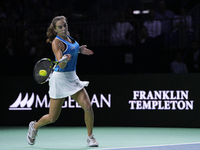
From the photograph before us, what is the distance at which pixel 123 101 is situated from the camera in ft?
26.7

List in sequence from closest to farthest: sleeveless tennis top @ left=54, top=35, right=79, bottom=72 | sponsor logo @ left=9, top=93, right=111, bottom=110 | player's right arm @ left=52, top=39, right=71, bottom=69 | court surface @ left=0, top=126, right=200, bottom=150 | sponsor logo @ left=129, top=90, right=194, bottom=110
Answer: player's right arm @ left=52, top=39, right=71, bottom=69
sleeveless tennis top @ left=54, top=35, right=79, bottom=72
court surface @ left=0, top=126, right=200, bottom=150
sponsor logo @ left=129, top=90, right=194, bottom=110
sponsor logo @ left=9, top=93, right=111, bottom=110

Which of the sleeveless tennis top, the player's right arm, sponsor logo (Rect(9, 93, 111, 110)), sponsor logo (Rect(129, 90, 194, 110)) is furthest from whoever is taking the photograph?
sponsor logo (Rect(9, 93, 111, 110))

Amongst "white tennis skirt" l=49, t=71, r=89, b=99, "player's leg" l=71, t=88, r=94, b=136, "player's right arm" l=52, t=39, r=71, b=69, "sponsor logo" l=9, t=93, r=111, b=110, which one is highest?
"player's right arm" l=52, t=39, r=71, b=69

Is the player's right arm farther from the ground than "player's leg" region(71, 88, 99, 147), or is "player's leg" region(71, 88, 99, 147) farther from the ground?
the player's right arm

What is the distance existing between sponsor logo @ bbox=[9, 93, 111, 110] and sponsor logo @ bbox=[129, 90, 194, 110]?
0.61m

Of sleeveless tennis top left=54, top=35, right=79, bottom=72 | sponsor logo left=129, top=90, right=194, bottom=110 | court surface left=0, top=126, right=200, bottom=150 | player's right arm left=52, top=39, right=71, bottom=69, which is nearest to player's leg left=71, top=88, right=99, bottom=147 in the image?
court surface left=0, top=126, right=200, bottom=150

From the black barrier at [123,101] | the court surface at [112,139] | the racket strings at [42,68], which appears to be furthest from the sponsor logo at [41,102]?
the racket strings at [42,68]

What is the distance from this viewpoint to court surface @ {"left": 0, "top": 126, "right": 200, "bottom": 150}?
199 inches

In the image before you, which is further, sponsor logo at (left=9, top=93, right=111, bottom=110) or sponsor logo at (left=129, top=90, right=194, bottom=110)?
sponsor logo at (left=9, top=93, right=111, bottom=110)

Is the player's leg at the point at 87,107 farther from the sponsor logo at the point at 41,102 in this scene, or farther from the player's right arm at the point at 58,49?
the sponsor logo at the point at 41,102

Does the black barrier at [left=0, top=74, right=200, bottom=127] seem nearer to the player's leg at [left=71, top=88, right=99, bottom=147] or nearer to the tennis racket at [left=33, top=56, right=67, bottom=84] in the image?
the player's leg at [left=71, top=88, right=99, bottom=147]

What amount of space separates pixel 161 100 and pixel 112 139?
222 centimetres

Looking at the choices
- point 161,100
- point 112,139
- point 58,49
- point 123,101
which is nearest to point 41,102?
point 123,101

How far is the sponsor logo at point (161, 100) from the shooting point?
779cm
